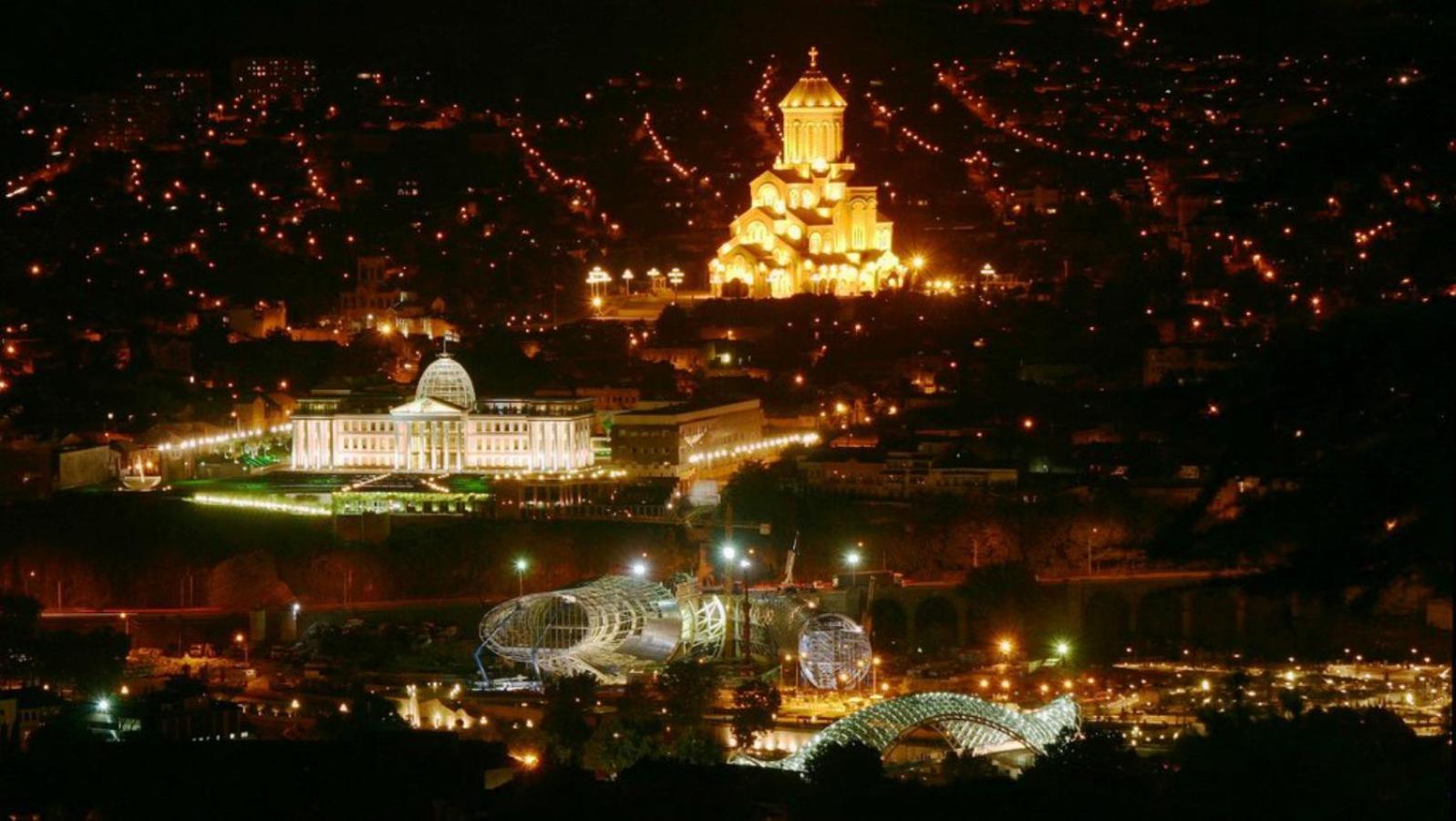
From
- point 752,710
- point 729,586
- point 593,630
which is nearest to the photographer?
point 752,710

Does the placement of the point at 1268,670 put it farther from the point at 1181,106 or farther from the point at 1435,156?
the point at 1181,106

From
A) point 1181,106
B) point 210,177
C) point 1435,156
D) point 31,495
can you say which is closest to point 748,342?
point 31,495

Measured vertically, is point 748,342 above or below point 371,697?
above

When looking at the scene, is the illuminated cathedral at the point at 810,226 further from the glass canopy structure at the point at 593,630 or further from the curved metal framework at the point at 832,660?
the curved metal framework at the point at 832,660

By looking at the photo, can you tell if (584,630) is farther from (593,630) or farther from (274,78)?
(274,78)

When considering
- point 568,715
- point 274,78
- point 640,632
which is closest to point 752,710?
point 568,715

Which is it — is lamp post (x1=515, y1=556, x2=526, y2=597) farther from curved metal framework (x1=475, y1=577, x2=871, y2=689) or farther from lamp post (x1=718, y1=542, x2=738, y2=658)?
curved metal framework (x1=475, y1=577, x2=871, y2=689)

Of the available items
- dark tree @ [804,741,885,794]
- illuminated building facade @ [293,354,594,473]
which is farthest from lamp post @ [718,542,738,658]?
dark tree @ [804,741,885,794]

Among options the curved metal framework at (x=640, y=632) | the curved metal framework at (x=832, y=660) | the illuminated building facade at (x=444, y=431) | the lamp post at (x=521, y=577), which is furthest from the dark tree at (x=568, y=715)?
the illuminated building facade at (x=444, y=431)
